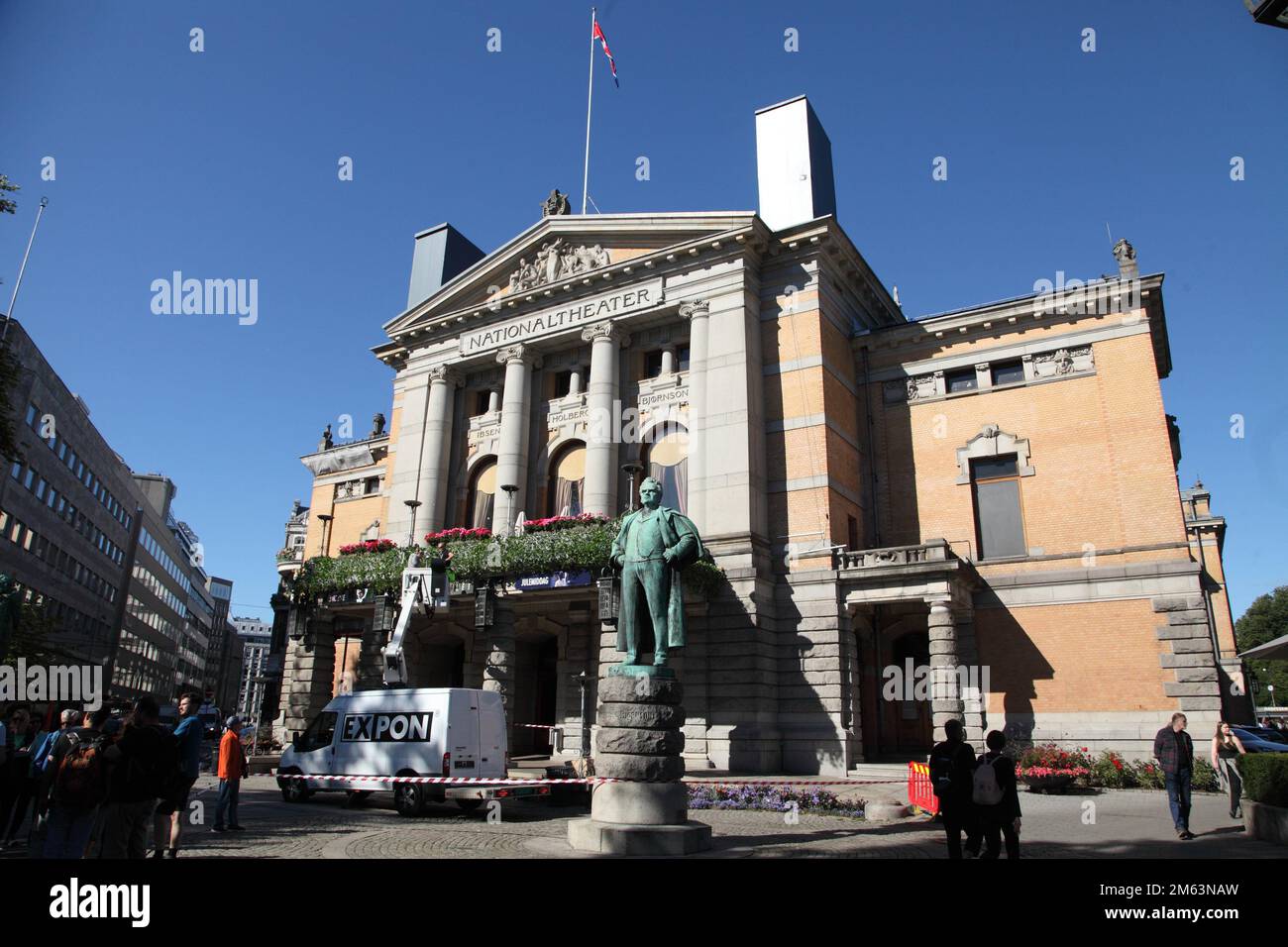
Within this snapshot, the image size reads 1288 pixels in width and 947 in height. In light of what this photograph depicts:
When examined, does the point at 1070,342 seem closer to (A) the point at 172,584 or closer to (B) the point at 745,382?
(B) the point at 745,382

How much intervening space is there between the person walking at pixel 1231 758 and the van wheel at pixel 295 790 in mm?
18545

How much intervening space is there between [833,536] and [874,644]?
4356 millimetres

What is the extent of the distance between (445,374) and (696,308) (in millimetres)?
11707

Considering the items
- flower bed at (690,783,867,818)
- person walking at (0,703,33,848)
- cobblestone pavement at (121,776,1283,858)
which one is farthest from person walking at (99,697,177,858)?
flower bed at (690,783,867,818)

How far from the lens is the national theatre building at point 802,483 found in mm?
23484

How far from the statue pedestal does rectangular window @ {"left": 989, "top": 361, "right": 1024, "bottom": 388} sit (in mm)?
21210

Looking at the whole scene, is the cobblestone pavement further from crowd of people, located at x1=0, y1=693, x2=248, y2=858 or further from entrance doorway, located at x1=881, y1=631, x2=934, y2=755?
entrance doorway, located at x1=881, y1=631, x2=934, y2=755

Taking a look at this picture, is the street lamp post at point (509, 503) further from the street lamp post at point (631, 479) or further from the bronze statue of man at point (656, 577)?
the bronze statue of man at point (656, 577)

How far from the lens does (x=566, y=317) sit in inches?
1232

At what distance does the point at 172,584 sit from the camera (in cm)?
8994

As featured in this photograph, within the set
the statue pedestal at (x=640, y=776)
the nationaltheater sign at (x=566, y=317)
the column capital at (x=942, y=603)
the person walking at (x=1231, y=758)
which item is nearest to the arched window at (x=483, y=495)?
the nationaltheater sign at (x=566, y=317)

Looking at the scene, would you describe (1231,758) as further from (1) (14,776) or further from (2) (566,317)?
(2) (566,317)
